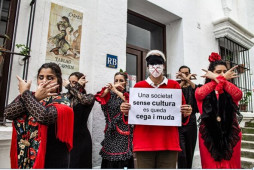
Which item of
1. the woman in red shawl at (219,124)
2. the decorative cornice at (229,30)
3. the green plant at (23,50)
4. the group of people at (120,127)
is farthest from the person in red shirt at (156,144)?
the decorative cornice at (229,30)

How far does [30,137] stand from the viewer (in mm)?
1578

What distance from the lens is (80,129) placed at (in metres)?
2.54

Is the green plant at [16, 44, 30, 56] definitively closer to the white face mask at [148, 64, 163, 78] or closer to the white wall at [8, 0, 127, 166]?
the white wall at [8, 0, 127, 166]

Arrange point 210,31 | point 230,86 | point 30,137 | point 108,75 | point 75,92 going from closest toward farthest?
1. point 30,137
2. point 230,86
3. point 75,92
4. point 108,75
5. point 210,31

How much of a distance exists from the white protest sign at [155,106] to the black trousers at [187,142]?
121cm

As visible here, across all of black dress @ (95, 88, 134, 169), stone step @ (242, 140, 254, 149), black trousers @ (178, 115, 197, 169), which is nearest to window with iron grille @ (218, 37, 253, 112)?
stone step @ (242, 140, 254, 149)

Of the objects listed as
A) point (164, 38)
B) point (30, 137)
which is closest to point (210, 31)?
point (164, 38)

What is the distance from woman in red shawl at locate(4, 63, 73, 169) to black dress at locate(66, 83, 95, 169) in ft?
2.72

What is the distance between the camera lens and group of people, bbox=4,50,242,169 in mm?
1565

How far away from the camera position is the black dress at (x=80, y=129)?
2467 mm

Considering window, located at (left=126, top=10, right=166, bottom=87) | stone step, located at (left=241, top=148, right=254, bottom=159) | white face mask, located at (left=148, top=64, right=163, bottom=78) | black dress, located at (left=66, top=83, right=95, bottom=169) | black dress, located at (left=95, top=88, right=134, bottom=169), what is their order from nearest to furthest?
white face mask, located at (left=148, top=64, right=163, bottom=78) → black dress, located at (left=66, top=83, right=95, bottom=169) → black dress, located at (left=95, top=88, right=134, bottom=169) → stone step, located at (left=241, top=148, right=254, bottom=159) → window, located at (left=126, top=10, right=166, bottom=87)

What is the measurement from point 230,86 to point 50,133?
1.90 meters

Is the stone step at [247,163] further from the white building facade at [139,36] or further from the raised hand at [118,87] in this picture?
the raised hand at [118,87]

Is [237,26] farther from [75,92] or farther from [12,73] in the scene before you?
[12,73]
